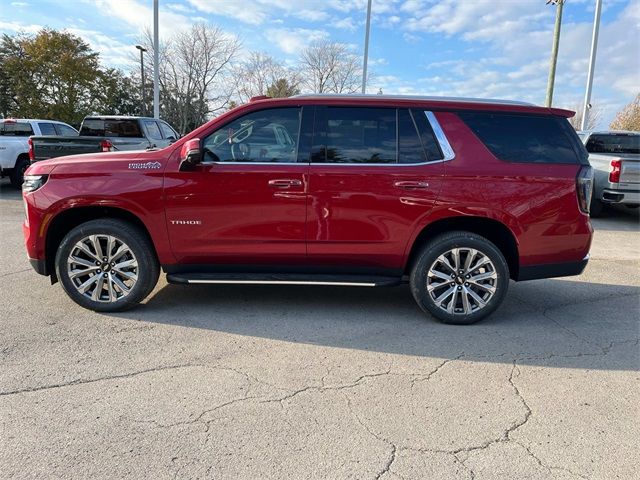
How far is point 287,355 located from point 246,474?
1.28m

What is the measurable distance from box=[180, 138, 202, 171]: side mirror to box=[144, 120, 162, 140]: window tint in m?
8.43

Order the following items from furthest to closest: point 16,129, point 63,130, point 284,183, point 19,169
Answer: point 63,130, point 16,129, point 19,169, point 284,183

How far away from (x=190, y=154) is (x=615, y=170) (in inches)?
363

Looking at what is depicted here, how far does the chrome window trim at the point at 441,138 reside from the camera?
3996mm

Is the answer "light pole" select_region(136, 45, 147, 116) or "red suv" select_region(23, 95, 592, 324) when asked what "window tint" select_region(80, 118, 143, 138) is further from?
"light pole" select_region(136, 45, 147, 116)

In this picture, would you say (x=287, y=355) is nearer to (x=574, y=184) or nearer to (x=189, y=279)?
(x=189, y=279)

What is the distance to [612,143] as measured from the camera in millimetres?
11023

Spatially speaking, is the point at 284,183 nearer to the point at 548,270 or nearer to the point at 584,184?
the point at 548,270

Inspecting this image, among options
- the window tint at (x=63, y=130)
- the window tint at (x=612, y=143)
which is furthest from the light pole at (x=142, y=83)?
the window tint at (x=612, y=143)

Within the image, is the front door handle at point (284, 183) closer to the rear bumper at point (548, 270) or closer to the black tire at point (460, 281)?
the black tire at point (460, 281)

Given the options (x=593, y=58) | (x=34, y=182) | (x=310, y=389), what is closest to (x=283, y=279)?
(x=310, y=389)

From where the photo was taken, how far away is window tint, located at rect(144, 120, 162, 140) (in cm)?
1159

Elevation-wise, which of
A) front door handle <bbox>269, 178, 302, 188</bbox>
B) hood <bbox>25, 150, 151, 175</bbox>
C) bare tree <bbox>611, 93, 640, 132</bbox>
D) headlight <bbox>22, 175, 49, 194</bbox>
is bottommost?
headlight <bbox>22, 175, 49, 194</bbox>

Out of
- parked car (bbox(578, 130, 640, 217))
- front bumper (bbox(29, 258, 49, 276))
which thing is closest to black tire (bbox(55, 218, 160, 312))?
front bumper (bbox(29, 258, 49, 276))
